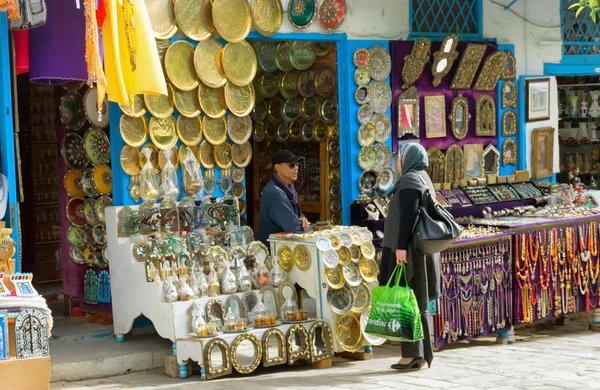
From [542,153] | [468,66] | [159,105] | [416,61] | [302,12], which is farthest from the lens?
[542,153]

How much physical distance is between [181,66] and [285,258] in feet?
5.62

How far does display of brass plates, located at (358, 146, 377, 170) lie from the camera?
9422 mm

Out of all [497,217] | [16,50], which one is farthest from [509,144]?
[16,50]

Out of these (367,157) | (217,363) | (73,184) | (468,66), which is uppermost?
(468,66)

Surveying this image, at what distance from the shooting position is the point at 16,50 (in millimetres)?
7539

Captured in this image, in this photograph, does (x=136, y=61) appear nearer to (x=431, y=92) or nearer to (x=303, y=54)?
(x=303, y=54)

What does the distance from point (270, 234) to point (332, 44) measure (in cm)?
223

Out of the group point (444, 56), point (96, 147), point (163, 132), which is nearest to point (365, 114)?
point (444, 56)

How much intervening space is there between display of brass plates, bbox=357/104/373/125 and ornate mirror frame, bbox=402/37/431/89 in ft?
1.51

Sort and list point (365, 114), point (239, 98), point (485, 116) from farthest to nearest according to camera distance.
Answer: point (485, 116) < point (365, 114) < point (239, 98)

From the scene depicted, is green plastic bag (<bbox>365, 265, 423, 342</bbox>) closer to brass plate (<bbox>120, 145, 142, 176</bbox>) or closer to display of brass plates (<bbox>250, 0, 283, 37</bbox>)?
brass plate (<bbox>120, 145, 142, 176</bbox>)

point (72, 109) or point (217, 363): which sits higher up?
point (72, 109)

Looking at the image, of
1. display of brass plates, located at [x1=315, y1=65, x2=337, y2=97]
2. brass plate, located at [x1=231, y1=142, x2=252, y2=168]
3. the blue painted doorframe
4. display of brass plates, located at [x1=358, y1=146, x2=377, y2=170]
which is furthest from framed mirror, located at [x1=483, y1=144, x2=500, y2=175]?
the blue painted doorframe

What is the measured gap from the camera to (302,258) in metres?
7.71
